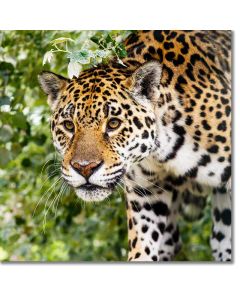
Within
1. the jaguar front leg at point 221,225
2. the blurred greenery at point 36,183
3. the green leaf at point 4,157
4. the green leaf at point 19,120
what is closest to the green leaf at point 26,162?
the blurred greenery at point 36,183

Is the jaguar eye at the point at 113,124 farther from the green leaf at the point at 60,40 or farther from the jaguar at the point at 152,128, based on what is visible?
the green leaf at the point at 60,40

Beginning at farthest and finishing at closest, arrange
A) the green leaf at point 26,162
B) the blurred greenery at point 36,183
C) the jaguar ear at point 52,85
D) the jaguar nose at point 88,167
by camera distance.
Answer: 1. the green leaf at point 26,162
2. the blurred greenery at point 36,183
3. the jaguar ear at point 52,85
4. the jaguar nose at point 88,167

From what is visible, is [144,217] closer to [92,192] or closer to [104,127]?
[92,192]

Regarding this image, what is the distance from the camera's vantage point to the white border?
6156 millimetres

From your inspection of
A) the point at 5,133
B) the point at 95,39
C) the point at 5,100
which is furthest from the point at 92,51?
the point at 5,133

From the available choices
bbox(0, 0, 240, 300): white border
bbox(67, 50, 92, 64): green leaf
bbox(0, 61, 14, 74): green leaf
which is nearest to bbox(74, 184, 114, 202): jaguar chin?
bbox(0, 0, 240, 300): white border

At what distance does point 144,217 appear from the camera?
6211mm

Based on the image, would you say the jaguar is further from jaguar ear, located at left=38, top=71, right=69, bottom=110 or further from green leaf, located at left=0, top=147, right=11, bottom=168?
green leaf, located at left=0, top=147, right=11, bottom=168

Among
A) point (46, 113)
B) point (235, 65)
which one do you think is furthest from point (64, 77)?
point (235, 65)

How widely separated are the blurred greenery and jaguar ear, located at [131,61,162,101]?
0.17 m
